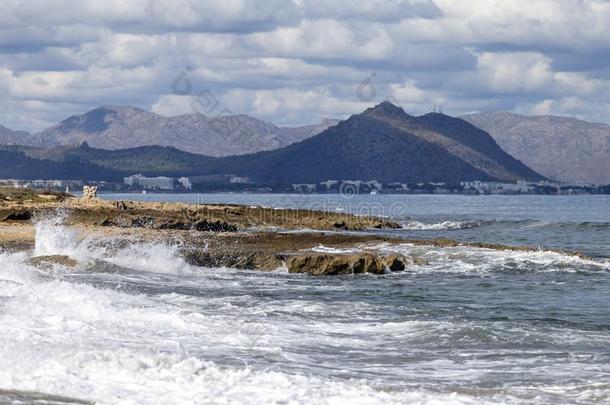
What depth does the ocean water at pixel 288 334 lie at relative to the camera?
15.8 meters

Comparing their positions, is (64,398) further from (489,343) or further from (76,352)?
(489,343)

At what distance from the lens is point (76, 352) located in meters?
17.3

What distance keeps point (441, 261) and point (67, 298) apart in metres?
20.4

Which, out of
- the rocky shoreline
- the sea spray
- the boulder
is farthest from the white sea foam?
the boulder

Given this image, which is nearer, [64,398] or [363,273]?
[64,398]

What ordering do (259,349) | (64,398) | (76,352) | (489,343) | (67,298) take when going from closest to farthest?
1. (64,398)
2. (76,352)
3. (259,349)
4. (489,343)
5. (67,298)

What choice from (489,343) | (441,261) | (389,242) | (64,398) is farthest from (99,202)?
(64,398)

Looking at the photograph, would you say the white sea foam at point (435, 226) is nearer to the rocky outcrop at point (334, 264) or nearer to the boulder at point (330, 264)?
the rocky outcrop at point (334, 264)

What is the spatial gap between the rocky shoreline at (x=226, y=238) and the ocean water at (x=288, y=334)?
38.7 inches

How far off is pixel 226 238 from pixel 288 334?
880 inches

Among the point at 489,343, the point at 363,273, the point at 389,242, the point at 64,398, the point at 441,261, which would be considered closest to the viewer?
the point at 64,398

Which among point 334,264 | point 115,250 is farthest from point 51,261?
point 334,264

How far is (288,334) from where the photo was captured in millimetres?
21656

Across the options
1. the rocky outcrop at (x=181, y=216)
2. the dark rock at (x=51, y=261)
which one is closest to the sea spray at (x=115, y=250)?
the dark rock at (x=51, y=261)
